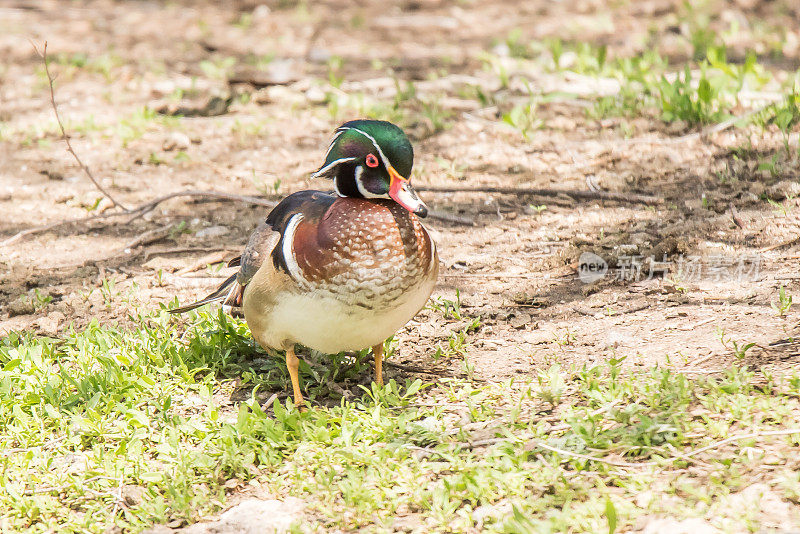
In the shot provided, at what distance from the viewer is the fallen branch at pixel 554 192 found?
5.17 meters

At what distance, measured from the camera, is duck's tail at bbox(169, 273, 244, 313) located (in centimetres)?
404

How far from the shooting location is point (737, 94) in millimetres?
6035

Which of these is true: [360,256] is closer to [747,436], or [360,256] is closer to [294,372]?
[294,372]

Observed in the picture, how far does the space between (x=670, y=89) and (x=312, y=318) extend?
11.9ft

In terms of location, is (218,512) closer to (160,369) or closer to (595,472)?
(160,369)

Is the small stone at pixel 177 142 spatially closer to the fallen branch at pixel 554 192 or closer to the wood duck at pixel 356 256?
the fallen branch at pixel 554 192

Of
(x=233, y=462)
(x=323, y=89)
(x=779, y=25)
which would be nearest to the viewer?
(x=233, y=462)

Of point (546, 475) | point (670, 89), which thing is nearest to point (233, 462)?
point (546, 475)

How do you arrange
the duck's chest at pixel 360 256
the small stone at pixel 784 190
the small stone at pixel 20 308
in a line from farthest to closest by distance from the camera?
1. the small stone at pixel 784 190
2. the small stone at pixel 20 308
3. the duck's chest at pixel 360 256

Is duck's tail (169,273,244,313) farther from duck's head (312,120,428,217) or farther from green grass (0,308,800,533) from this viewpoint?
duck's head (312,120,428,217)

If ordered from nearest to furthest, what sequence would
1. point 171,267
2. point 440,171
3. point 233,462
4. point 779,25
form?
1. point 233,462
2. point 171,267
3. point 440,171
4. point 779,25

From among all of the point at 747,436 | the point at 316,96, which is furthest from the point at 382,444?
the point at 316,96

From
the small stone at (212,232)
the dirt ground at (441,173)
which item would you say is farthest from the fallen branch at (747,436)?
the small stone at (212,232)

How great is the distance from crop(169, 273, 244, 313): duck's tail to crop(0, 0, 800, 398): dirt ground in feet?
1.72
